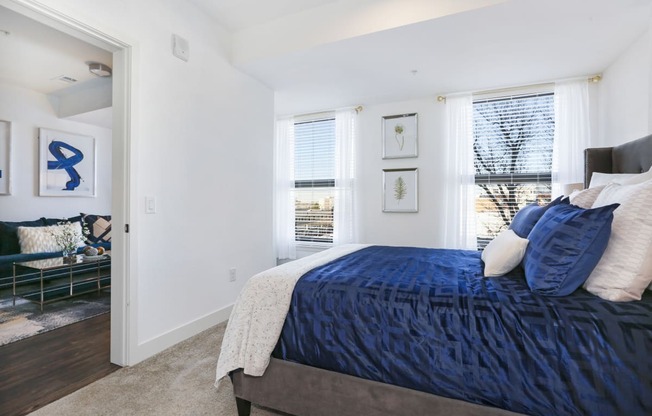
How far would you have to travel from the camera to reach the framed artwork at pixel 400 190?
399 centimetres

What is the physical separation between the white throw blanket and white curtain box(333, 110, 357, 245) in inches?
103

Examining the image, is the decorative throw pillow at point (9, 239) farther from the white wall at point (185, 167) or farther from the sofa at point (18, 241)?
the white wall at point (185, 167)

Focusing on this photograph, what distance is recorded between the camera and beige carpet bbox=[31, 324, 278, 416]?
5.59ft

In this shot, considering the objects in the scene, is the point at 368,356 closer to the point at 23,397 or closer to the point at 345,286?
the point at 345,286

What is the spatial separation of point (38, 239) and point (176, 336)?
299cm

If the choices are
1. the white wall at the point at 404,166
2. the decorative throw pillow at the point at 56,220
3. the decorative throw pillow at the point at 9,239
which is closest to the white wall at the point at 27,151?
the decorative throw pillow at the point at 56,220

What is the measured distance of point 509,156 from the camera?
365cm

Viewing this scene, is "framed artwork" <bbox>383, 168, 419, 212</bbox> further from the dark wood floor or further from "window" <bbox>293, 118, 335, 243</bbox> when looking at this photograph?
the dark wood floor

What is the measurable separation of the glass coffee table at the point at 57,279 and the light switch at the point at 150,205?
6.13 feet

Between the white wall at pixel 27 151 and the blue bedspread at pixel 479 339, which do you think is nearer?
the blue bedspread at pixel 479 339

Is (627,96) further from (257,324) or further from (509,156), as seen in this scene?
(257,324)

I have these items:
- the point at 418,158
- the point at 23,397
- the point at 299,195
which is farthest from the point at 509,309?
the point at 299,195

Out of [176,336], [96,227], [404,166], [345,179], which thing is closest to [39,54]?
[96,227]

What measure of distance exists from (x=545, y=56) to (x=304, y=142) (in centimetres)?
294
